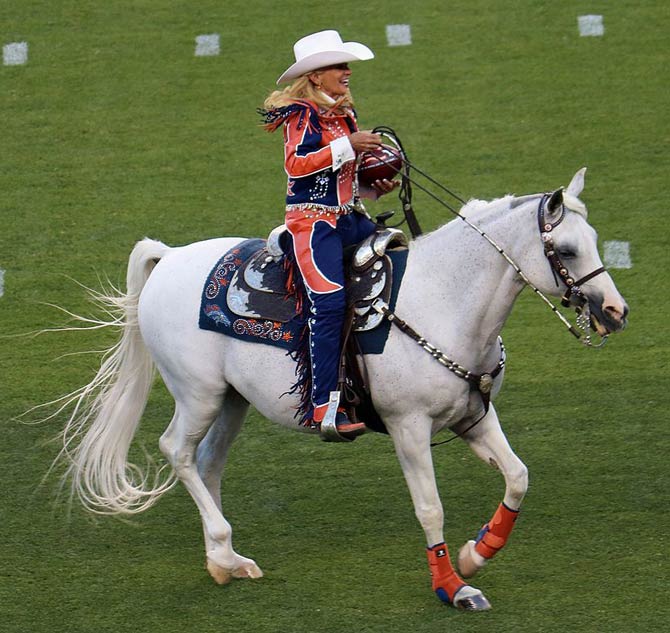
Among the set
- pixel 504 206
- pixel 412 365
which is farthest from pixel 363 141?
pixel 412 365

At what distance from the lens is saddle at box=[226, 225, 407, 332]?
18.6 ft

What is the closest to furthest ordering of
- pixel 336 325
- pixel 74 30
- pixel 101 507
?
pixel 336 325 → pixel 101 507 → pixel 74 30

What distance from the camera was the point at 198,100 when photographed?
11.6 m

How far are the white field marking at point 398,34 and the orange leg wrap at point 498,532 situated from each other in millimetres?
7131

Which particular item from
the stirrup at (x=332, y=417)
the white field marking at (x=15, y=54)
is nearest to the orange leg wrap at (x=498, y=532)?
the stirrup at (x=332, y=417)

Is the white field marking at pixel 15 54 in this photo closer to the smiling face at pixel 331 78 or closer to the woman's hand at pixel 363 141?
the smiling face at pixel 331 78

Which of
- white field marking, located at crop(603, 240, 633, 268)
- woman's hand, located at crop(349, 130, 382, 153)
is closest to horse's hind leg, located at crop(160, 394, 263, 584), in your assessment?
woman's hand, located at crop(349, 130, 382, 153)

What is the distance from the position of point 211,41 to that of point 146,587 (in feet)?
23.9

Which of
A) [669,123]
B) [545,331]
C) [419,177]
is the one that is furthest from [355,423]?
[669,123]

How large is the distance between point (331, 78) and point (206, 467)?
78.4 inches

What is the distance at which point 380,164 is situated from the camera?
585cm

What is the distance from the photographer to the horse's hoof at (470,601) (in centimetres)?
559

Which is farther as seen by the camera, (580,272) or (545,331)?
(545,331)

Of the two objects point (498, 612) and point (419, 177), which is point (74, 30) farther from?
point (498, 612)
